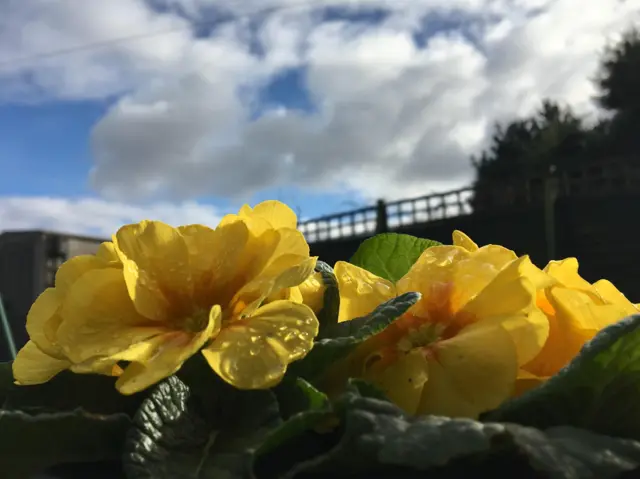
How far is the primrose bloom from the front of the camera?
0.84 ft

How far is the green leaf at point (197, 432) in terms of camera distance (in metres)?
0.22

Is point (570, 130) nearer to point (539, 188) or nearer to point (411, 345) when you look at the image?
point (539, 188)

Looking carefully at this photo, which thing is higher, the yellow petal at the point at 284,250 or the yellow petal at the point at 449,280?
the yellow petal at the point at 284,250

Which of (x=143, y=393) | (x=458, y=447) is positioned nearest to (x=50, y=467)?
(x=143, y=393)

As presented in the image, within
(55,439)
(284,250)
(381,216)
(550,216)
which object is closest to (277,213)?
(284,250)

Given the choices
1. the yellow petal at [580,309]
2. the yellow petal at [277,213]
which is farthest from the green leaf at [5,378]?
the yellow petal at [580,309]

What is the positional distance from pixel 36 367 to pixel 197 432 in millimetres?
82

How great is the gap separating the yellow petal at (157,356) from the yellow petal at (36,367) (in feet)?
0.13

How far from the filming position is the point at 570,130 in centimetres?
1528

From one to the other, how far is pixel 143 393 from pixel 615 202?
9.97 m

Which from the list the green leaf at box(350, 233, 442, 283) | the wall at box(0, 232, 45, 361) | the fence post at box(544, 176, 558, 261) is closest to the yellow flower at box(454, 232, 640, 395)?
the green leaf at box(350, 233, 442, 283)

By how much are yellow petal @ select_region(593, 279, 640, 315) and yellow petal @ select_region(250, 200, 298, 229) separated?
0.47ft

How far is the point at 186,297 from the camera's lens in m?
0.30

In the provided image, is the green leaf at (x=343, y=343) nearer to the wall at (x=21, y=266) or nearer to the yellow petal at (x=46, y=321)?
the yellow petal at (x=46, y=321)
